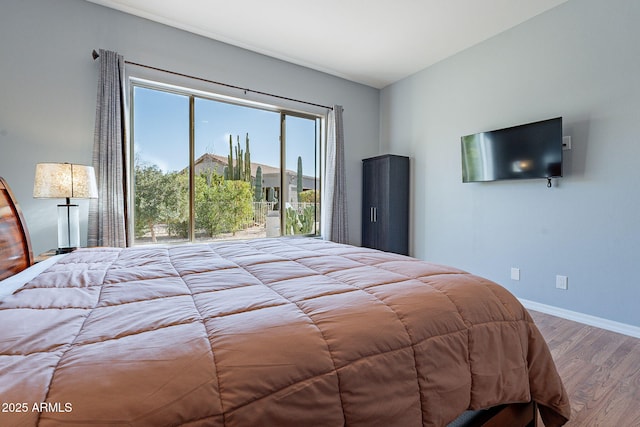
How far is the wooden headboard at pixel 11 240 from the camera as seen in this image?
62.0 inches

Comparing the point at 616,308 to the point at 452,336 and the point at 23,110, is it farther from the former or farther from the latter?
the point at 23,110

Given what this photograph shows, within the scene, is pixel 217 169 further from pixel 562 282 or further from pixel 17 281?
pixel 562 282

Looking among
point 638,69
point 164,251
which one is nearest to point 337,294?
point 164,251

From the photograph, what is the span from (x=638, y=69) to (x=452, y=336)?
9.41 feet

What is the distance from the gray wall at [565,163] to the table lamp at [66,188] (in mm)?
3666

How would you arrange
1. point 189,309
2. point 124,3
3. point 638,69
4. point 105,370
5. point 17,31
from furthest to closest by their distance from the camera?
1. point 124,3
2. point 17,31
3. point 638,69
4. point 189,309
5. point 105,370

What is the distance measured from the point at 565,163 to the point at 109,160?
4.11 meters

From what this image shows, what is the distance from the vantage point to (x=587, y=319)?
2596mm

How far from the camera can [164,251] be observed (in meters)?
1.90

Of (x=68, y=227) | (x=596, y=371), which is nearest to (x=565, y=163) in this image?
(x=596, y=371)

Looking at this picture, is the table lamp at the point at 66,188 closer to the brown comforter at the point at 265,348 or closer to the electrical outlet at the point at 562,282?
the brown comforter at the point at 265,348

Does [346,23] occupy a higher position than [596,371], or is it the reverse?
[346,23]

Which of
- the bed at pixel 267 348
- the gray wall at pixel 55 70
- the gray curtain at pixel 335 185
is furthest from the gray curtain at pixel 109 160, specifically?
the gray curtain at pixel 335 185

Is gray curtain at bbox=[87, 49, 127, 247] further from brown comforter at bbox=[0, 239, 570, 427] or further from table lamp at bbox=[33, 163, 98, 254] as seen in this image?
brown comforter at bbox=[0, 239, 570, 427]
